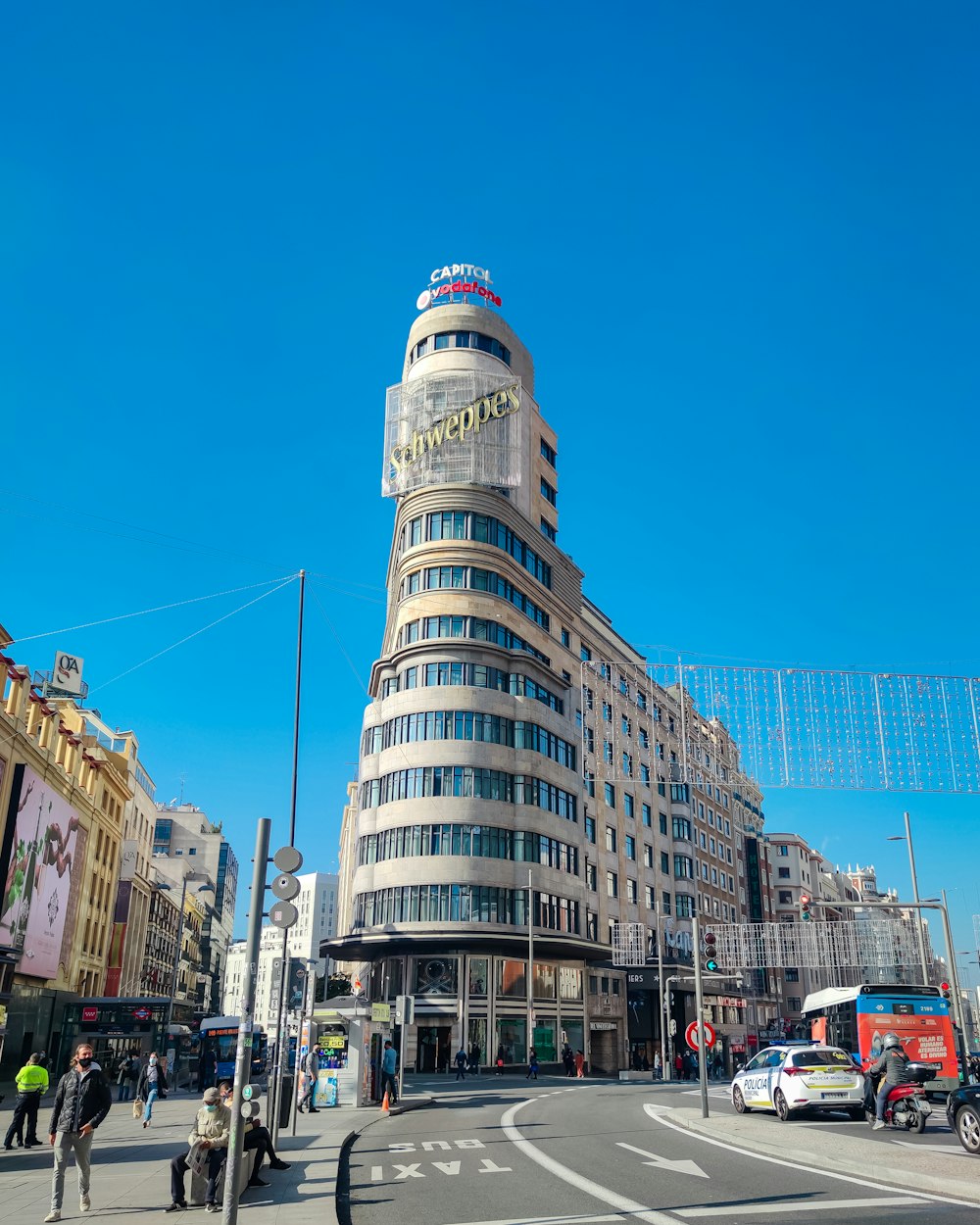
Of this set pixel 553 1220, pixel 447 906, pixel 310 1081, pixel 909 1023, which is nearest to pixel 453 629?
pixel 447 906

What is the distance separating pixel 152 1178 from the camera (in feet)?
48.8

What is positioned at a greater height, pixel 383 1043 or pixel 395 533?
pixel 395 533

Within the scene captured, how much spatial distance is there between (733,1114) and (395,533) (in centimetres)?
4777

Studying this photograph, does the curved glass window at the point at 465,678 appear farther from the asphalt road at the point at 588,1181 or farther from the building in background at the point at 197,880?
the building in background at the point at 197,880

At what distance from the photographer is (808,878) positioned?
392 feet

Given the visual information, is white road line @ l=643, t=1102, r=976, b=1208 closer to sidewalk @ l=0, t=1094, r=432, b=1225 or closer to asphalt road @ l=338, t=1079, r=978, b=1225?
asphalt road @ l=338, t=1079, r=978, b=1225

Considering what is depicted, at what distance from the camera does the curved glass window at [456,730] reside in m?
55.5

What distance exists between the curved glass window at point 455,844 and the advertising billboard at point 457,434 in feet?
67.4

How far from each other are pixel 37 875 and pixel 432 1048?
23.2 meters

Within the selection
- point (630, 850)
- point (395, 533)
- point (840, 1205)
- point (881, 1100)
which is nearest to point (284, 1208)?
point (840, 1205)

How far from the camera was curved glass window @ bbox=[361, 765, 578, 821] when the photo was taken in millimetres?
54500

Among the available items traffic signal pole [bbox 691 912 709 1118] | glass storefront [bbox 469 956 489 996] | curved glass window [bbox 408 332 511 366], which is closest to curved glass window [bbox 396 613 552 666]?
glass storefront [bbox 469 956 489 996]

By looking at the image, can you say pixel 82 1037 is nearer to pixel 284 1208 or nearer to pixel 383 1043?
pixel 383 1043

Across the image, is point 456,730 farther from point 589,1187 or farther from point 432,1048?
point 589,1187
